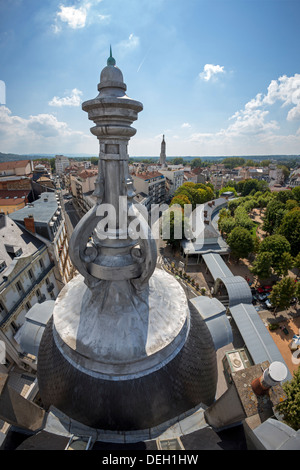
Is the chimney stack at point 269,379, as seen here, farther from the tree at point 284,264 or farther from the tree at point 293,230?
the tree at point 293,230

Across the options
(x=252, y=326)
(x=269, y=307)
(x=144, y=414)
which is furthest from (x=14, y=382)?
(x=269, y=307)

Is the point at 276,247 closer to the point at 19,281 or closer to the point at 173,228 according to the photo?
the point at 173,228

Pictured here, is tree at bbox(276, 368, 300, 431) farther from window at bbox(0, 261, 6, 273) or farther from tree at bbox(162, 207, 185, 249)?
tree at bbox(162, 207, 185, 249)

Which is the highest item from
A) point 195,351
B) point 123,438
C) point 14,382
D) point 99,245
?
point 99,245

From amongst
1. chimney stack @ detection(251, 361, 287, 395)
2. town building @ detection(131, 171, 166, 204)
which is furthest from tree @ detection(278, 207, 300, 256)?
town building @ detection(131, 171, 166, 204)

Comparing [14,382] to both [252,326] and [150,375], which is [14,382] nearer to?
[150,375]

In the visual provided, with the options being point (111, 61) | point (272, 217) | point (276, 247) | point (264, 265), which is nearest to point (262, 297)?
point (264, 265)
